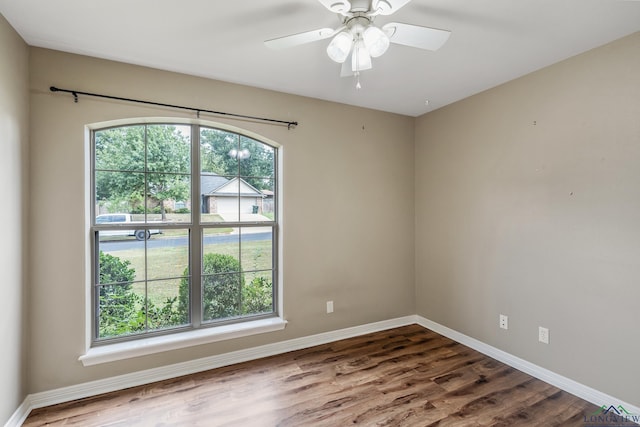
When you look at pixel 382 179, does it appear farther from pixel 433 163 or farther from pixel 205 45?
pixel 205 45

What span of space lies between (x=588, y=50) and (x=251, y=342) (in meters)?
3.53

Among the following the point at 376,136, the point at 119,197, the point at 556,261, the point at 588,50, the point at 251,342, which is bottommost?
the point at 251,342

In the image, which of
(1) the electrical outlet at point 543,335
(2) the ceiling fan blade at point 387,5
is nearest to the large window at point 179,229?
(2) the ceiling fan blade at point 387,5

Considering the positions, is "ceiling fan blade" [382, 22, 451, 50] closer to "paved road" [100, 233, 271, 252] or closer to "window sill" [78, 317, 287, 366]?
"paved road" [100, 233, 271, 252]

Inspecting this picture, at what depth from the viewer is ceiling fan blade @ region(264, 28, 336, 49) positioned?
5.20ft

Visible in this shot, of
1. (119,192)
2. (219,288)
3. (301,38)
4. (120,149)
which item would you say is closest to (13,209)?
(119,192)

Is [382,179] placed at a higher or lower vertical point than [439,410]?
higher

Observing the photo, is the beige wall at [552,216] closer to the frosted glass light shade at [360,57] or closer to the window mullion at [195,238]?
the frosted glass light shade at [360,57]

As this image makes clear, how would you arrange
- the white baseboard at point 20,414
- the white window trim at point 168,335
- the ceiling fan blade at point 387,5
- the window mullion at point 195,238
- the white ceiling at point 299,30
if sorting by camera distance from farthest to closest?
the window mullion at point 195,238 → the white window trim at point 168,335 → the white baseboard at point 20,414 → the white ceiling at point 299,30 → the ceiling fan blade at point 387,5

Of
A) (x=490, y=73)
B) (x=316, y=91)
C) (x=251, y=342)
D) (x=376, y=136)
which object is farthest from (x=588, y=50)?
(x=251, y=342)

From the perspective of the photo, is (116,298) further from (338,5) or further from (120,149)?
(338,5)

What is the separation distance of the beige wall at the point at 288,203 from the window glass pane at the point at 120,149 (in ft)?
0.50

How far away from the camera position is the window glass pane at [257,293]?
115 inches

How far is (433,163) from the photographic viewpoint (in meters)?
3.46
